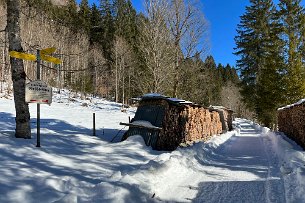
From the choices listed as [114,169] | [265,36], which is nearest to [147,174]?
[114,169]

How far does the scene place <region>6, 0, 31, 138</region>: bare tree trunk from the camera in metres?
8.44

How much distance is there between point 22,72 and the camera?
28.2 feet

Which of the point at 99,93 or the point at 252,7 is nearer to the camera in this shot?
the point at 252,7

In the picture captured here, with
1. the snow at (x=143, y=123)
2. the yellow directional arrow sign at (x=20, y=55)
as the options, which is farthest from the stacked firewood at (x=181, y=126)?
the yellow directional arrow sign at (x=20, y=55)

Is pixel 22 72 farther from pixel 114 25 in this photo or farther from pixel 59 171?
pixel 114 25

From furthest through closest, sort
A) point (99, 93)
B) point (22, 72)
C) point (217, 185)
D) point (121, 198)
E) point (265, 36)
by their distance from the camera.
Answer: point (99, 93), point (265, 36), point (22, 72), point (217, 185), point (121, 198)

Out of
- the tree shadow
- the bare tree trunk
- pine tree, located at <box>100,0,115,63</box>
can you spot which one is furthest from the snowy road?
pine tree, located at <box>100,0,115,63</box>

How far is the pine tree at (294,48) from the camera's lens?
A: 24.4 metres

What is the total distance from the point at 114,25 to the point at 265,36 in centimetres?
2818

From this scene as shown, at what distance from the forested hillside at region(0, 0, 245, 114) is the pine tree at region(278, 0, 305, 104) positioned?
758 centimetres

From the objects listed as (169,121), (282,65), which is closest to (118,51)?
(282,65)

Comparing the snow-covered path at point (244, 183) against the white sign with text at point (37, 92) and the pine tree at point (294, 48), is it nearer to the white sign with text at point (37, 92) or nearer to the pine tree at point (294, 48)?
the white sign with text at point (37, 92)

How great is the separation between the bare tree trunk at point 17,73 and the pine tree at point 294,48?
71.4ft

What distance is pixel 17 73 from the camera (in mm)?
8492
